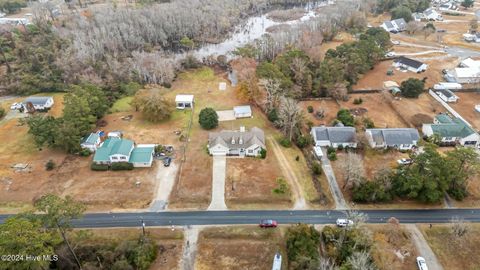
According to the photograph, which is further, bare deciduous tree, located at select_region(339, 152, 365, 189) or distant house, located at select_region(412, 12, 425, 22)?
distant house, located at select_region(412, 12, 425, 22)

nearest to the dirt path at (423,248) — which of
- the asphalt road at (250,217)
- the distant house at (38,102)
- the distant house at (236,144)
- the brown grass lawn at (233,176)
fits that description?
the asphalt road at (250,217)

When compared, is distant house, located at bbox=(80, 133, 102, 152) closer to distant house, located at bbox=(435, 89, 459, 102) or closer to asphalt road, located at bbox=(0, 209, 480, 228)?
asphalt road, located at bbox=(0, 209, 480, 228)

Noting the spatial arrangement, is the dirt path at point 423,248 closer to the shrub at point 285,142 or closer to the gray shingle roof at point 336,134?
the gray shingle roof at point 336,134

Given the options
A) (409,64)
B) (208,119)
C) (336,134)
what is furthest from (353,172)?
(409,64)

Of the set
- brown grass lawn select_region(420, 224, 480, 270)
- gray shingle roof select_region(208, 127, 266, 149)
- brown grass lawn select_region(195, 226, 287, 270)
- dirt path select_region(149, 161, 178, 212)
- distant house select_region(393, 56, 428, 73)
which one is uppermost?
distant house select_region(393, 56, 428, 73)

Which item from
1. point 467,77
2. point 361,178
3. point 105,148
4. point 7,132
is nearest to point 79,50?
point 7,132

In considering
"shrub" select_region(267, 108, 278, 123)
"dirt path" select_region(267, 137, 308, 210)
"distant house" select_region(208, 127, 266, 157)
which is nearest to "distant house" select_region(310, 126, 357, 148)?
"dirt path" select_region(267, 137, 308, 210)
